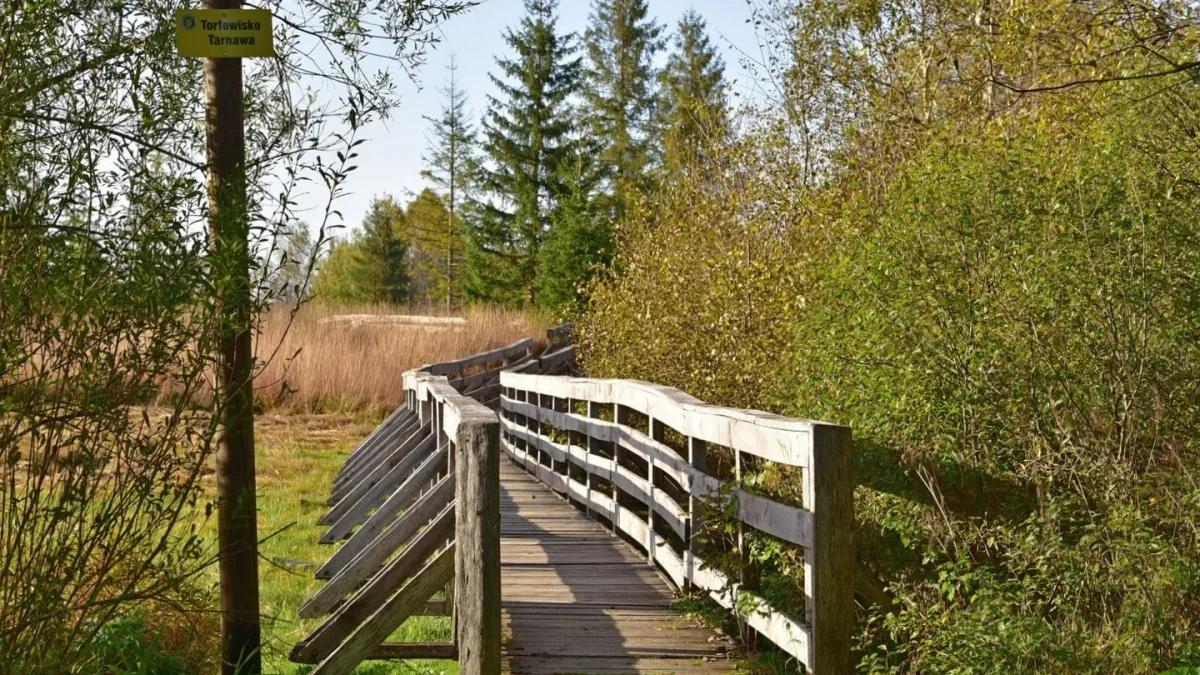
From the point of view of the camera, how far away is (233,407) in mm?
4520

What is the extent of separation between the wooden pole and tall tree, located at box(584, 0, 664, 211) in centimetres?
3954

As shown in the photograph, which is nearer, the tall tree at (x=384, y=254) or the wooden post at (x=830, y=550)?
the wooden post at (x=830, y=550)

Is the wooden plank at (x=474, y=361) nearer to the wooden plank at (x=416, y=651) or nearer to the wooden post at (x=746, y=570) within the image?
the wooden plank at (x=416, y=651)

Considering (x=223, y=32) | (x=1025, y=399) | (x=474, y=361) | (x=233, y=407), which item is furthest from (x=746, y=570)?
(x=474, y=361)

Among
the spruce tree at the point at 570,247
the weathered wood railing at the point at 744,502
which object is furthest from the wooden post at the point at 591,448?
the spruce tree at the point at 570,247

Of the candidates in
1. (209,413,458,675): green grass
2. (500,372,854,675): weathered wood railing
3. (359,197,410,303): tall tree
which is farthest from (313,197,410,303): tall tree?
(500,372,854,675): weathered wood railing

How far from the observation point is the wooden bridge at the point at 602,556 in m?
4.58

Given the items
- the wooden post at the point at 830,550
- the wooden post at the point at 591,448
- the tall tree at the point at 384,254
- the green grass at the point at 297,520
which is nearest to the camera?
the wooden post at the point at 830,550

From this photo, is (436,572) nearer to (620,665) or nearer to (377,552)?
(620,665)

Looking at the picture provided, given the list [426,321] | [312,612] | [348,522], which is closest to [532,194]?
[426,321]

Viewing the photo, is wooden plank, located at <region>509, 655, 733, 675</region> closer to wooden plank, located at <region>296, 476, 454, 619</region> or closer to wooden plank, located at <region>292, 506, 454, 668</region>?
wooden plank, located at <region>292, 506, 454, 668</region>

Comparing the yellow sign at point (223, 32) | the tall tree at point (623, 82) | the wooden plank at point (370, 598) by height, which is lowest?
the wooden plank at point (370, 598)

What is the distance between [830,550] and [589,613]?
198 centimetres

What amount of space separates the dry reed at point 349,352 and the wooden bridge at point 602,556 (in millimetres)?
9300
